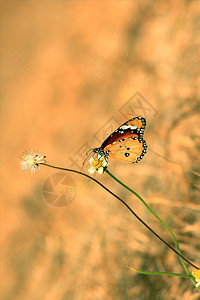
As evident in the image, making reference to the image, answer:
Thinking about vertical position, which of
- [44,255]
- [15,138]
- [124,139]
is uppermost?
[15,138]

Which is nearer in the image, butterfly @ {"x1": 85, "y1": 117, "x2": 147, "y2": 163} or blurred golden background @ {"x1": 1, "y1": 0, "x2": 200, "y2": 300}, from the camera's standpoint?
butterfly @ {"x1": 85, "y1": 117, "x2": 147, "y2": 163}

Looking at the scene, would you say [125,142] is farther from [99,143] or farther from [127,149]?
[99,143]

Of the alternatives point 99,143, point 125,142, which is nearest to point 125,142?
point 125,142

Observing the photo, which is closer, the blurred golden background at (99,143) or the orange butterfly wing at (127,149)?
the orange butterfly wing at (127,149)

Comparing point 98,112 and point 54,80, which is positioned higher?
point 54,80

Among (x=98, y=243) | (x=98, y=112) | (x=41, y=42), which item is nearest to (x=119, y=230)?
(x=98, y=243)

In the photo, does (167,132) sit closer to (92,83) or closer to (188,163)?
(188,163)
